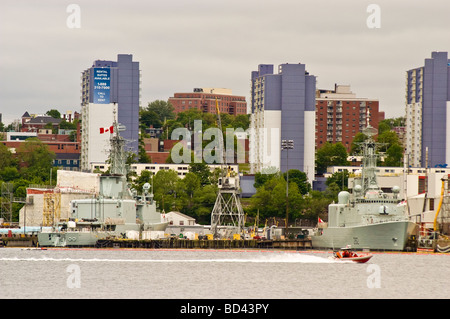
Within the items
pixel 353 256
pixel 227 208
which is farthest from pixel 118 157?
pixel 353 256

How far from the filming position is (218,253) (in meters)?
138

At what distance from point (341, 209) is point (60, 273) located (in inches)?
1748

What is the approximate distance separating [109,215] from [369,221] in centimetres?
3628

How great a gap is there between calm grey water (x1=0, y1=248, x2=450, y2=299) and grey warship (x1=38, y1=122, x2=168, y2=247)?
19.6 feet

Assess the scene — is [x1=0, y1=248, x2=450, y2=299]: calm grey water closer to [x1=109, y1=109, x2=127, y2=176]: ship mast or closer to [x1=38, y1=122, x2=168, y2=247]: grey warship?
[x1=38, y1=122, x2=168, y2=247]: grey warship

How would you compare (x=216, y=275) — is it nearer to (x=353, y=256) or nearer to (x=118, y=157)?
(x=353, y=256)

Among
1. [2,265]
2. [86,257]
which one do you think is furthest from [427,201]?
[2,265]

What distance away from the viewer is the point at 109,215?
145500 mm

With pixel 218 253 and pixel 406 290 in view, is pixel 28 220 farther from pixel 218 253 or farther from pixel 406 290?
pixel 406 290

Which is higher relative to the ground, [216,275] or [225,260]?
[216,275]

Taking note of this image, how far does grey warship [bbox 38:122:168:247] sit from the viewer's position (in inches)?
5531

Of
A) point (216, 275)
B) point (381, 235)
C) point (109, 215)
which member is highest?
point (109, 215)

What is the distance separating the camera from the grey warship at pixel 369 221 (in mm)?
128375

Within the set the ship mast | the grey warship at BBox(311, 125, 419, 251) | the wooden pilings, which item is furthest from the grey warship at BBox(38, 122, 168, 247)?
the grey warship at BBox(311, 125, 419, 251)
